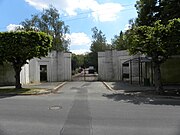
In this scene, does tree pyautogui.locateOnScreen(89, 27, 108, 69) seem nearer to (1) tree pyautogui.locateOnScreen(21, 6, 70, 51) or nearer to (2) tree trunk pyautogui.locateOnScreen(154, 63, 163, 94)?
(1) tree pyautogui.locateOnScreen(21, 6, 70, 51)

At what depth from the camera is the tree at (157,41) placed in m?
20.0

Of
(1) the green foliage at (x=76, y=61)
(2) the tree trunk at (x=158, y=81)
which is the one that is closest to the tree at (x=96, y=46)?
(1) the green foliage at (x=76, y=61)

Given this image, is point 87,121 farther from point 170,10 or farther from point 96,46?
point 96,46

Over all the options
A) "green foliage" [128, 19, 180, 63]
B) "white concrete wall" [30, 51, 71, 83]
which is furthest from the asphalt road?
"white concrete wall" [30, 51, 71, 83]

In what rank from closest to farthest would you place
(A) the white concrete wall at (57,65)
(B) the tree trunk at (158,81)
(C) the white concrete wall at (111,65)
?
(B) the tree trunk at (158,81), (A) the white concrete wall at (57,65), (C) the white concrete wall at (111,65)

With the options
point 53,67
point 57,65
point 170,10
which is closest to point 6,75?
point 53,67

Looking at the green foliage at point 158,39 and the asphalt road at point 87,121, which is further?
the green foliage at point 158,39

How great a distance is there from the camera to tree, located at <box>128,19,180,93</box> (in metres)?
20.0

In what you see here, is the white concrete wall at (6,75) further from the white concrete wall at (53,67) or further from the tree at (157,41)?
the tree at (157,41)

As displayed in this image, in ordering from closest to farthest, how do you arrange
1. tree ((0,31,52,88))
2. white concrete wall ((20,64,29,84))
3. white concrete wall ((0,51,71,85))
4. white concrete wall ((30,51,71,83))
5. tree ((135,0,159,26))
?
tree ((0,31,52,88)) → tree ((135,0,159,26)) → white concrete wall ((20,64,29,84)) → white concrete wall ((0,51,71,85)) → white concrete wall ((30,51,71,83))

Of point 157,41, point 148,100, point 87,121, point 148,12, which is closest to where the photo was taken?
point 87,121

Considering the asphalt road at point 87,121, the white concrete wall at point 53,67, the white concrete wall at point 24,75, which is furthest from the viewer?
the white concrete wall at point 53,67

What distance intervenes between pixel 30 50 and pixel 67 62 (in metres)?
20.1

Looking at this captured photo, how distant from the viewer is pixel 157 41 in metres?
20.3
